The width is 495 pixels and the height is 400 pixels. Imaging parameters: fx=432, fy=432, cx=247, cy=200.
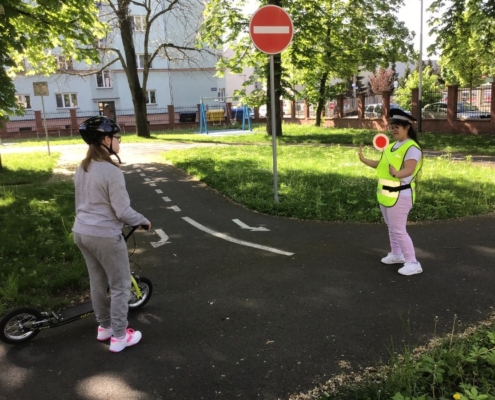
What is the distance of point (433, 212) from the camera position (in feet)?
22.6

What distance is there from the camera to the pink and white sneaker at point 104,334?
3652 millimetres

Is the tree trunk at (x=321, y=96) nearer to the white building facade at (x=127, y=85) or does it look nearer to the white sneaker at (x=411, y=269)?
the white building facade at (x=127, y=85)

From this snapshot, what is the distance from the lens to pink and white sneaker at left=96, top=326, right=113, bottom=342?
12.0ft

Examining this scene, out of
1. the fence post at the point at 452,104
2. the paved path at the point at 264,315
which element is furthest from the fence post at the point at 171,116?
the paved path at the point at 264,315

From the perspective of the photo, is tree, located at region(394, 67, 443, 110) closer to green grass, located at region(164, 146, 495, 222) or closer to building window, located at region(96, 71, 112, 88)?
green grass, located at region(164, 146, 495, 222)

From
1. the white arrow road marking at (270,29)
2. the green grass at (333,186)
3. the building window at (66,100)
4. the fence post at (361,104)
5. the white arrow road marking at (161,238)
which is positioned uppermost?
the building window at (66,100)

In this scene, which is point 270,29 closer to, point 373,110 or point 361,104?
point 361,104

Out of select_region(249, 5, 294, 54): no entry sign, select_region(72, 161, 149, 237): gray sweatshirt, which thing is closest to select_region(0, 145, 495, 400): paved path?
select_region(72, 161, 149, 237): gray sweatshirt

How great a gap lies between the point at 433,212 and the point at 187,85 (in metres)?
41.6

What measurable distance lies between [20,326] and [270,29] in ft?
18.8

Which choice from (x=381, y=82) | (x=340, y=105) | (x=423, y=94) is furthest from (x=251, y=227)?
(x=381, y=82)

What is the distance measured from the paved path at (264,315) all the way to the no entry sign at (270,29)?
3.14 metres

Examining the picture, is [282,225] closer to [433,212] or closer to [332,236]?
[332,236]

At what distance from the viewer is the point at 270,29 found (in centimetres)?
714
